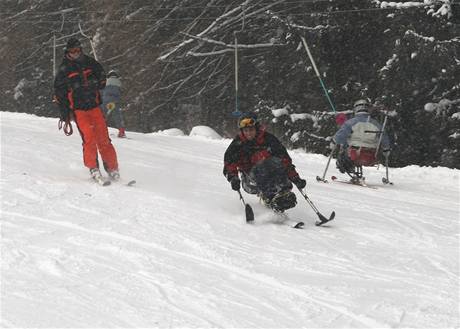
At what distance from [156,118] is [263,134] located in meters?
21.0

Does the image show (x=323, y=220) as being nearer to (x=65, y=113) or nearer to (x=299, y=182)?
(x=299, y=182)

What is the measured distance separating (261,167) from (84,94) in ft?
8.05

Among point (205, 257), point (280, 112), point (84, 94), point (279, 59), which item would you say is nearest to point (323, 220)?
point (205, 257)

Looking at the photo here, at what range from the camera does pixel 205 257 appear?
538cm

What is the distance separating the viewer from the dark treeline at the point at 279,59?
671 inches

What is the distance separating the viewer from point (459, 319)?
169 inches

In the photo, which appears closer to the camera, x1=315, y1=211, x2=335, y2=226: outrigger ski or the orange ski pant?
x1=315, y1=211, x2=335, y2=226: outrigger ski

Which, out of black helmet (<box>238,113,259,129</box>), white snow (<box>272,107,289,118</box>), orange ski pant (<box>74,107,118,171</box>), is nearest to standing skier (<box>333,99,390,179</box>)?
black helmet (<box>238,113,259,129</box>)

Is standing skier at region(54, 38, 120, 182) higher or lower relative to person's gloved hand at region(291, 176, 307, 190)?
higher

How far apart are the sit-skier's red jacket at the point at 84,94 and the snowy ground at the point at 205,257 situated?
0.54 meters

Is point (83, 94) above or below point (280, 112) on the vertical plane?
above

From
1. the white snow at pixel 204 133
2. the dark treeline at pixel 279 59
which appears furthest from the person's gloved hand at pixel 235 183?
the white snow at pixel 204 133

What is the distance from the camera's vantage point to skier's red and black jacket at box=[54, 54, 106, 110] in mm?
8125

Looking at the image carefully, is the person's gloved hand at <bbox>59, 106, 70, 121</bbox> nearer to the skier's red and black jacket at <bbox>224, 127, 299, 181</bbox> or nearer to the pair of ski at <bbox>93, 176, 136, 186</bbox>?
the pair of ski at <bbox>93, 176, 136, 186</bbox>
